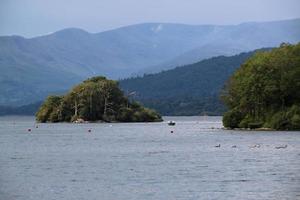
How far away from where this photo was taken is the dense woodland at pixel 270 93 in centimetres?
14062

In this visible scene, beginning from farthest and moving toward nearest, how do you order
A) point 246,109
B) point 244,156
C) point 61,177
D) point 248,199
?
point 246,109 → point 244,156 → point 61,177 → point 248,199

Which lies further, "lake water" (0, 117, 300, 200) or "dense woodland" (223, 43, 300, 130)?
"dense woodland" (223, 43, 300, 130)

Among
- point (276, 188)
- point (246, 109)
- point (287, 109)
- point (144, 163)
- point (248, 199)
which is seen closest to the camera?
point (248, 199)

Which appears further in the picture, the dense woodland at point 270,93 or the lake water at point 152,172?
the dense woodland at point 270,93

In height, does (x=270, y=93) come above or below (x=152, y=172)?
above

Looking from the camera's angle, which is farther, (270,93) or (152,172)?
(270,93)

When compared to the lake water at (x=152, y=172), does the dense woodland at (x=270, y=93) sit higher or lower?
higher

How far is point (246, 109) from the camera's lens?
148 metres

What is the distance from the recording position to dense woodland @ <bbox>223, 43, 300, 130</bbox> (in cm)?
14062

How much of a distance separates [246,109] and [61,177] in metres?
91.6

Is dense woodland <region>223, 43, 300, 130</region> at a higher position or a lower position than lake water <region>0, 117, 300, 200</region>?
higher

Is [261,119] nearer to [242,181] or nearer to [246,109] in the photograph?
[246,109]

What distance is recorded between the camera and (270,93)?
467ft

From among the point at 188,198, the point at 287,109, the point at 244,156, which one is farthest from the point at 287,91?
the point at 188,198
